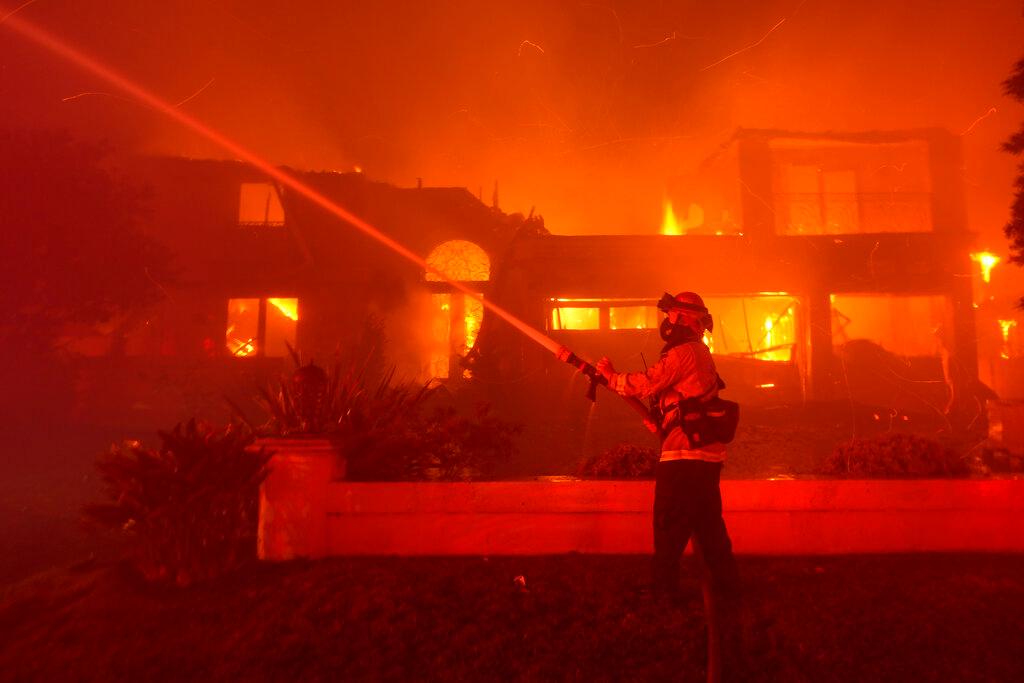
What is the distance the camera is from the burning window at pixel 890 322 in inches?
768

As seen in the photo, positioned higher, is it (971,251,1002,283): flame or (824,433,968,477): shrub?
(971,251,1002,283): flame

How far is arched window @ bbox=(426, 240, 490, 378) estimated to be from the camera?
67.6ft

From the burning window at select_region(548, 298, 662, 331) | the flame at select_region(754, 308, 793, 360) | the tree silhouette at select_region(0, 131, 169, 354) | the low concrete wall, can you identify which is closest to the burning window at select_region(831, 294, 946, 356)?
the flame at select_region(754, 308, 793, 360)

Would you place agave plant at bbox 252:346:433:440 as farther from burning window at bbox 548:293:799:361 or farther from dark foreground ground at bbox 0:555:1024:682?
burning window at bbox 548:293:799:361

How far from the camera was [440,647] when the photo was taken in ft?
11.1

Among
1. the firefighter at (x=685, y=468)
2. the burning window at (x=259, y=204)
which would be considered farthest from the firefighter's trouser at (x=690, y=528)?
the burning window at (x=259, y=204)

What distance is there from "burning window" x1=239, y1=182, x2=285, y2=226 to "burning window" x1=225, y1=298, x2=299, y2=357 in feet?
9.90

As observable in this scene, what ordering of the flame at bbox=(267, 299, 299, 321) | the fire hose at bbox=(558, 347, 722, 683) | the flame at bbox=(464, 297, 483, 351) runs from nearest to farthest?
the fire hose at bbox=(558, 347, 722, 683) < the flame at bbox=(267, 299, 299, 321) < the flame at bbox=(464, 297, 483, 351)

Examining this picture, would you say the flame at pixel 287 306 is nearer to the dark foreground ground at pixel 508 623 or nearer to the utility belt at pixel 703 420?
the dark foreground ground at pixel 508 623

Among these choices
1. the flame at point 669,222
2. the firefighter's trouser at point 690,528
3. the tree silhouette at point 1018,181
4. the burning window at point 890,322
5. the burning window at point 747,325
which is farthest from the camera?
the flame at point 669,222

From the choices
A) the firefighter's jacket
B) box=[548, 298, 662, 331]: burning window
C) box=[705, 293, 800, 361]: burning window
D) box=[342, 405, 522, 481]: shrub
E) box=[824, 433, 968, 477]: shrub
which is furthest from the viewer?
box=[705, 293, 800, 361]: burning window

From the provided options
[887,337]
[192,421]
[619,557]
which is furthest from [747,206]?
[192,421]

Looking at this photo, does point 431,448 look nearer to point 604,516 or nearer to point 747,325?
point 604,516

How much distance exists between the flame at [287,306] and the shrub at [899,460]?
17.8 metres
